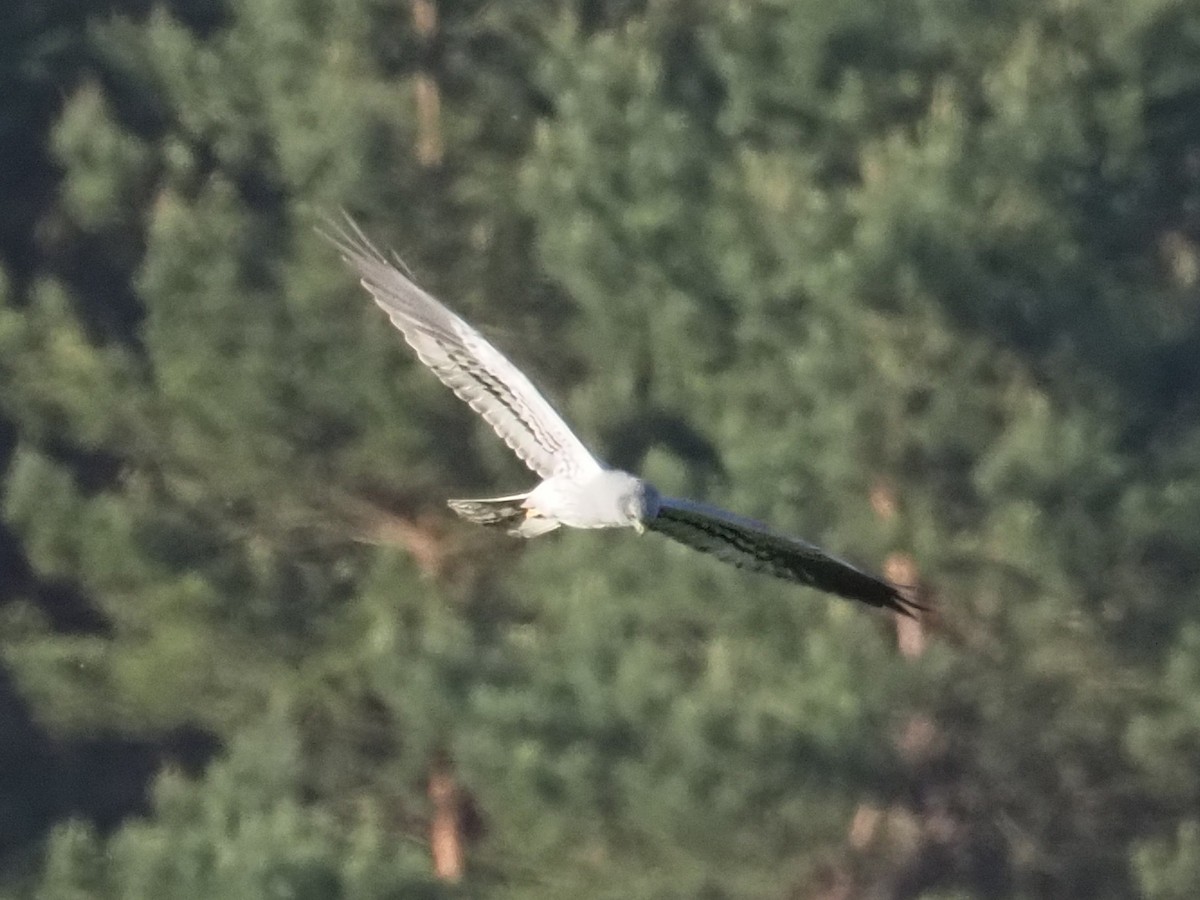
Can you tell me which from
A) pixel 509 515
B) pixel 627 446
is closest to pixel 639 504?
pixel 509 515

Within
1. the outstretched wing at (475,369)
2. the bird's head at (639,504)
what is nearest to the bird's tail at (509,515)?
the outstretched wing at (475,369)

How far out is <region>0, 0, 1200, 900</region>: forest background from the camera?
11.7 meters

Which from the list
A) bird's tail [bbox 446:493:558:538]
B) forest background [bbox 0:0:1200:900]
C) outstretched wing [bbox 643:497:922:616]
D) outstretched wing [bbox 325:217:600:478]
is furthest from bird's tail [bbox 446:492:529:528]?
forest background [bbox 0:0:1200:900]

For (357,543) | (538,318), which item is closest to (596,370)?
(538,318)

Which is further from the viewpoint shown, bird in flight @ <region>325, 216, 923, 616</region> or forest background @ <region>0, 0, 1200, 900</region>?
forest background @ <region>0, 0, 1200, 900</region>

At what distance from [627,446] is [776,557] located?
5009 millimetres

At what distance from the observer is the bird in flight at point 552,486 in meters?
7.01

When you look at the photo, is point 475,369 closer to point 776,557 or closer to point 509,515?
point 509,515

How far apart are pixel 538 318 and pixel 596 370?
0.46 meters

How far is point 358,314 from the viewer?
12383 millimetres

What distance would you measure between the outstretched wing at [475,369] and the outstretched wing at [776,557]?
29 cm

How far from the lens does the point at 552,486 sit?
713 cm

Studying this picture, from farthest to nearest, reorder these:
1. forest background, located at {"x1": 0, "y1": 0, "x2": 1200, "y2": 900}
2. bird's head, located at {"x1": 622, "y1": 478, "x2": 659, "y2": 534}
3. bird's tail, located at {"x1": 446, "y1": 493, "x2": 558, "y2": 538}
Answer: forest background, located at {"x1": 0, "y1": 0, "x2": 1200, "y2": 900} < bird's tail, located at {"x1": 446, "y1": 493, "x2": 558, "y2": 538} < bird's head, located at {"x1": 622, "y1": 478, "x2": 659, "y2": 534}

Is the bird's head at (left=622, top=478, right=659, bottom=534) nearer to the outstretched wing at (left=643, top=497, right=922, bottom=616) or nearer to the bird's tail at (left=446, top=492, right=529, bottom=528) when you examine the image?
the outstretched wing at (left=643, top=497, right=922, bottom=616)
